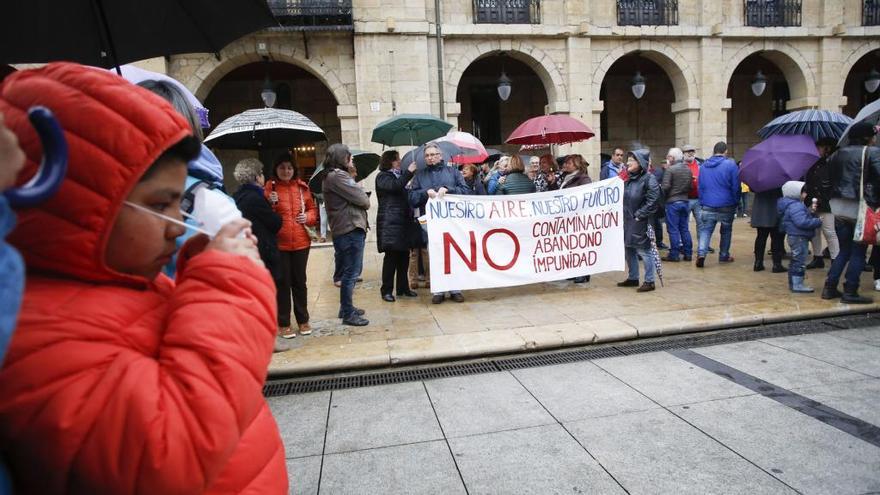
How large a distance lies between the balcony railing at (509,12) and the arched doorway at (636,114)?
5.90m

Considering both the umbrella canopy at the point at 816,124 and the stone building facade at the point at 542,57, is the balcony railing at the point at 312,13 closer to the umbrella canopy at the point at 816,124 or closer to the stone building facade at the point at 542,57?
the stone building facade at the point at 542,57

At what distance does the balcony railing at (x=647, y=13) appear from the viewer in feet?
53.0

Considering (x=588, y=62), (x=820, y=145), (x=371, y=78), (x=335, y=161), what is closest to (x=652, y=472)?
(x=335, y=161)

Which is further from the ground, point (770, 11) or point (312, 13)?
point (770, 11)

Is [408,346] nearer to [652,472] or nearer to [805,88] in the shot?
[652,472]

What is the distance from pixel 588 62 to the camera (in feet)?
52.0

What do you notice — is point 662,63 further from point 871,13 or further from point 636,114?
point 871,13

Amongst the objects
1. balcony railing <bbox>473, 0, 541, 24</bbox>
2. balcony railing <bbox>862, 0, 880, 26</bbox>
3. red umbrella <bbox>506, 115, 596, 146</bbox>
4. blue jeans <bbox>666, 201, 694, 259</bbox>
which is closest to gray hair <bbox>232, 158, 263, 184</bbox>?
red umbrella <bbox>506, 115, 596, 146</bbox>

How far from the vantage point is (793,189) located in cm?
714

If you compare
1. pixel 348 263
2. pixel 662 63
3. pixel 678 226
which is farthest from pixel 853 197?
pixel 662 63

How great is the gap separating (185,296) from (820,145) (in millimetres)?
8482

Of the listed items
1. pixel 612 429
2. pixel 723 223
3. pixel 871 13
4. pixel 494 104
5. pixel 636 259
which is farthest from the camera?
pixel 494 104

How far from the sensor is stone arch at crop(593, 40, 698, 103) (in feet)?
52.7

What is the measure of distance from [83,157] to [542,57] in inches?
644
